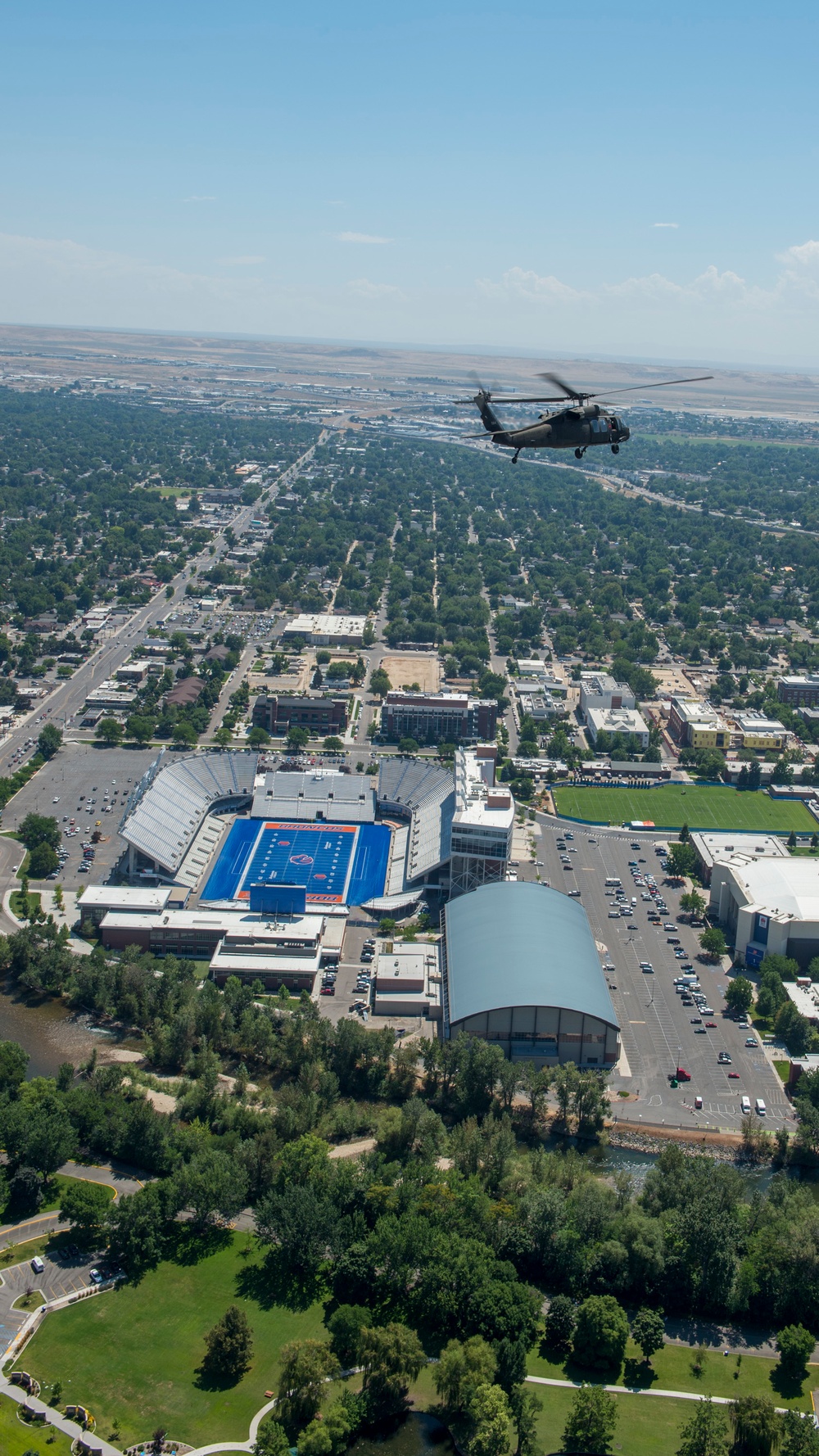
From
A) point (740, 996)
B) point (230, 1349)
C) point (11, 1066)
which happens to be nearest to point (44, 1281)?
point (230, 1349)

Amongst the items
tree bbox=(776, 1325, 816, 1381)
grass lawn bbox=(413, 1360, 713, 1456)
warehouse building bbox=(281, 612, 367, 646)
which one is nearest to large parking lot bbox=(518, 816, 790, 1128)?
tree bbox=(776, 1325, 816, 1381)

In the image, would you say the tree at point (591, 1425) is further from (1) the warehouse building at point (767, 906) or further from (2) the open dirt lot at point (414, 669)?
(2) the open dirt lot at point (414, 669)

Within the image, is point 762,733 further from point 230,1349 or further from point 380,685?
point 230,1349

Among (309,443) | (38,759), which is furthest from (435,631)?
(309,443)

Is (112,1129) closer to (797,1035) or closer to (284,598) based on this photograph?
(797,1035)

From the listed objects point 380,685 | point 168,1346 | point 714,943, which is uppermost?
point 380,685

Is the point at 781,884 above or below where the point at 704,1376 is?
above

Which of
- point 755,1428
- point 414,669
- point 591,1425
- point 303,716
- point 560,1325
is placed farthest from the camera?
point 414,669
